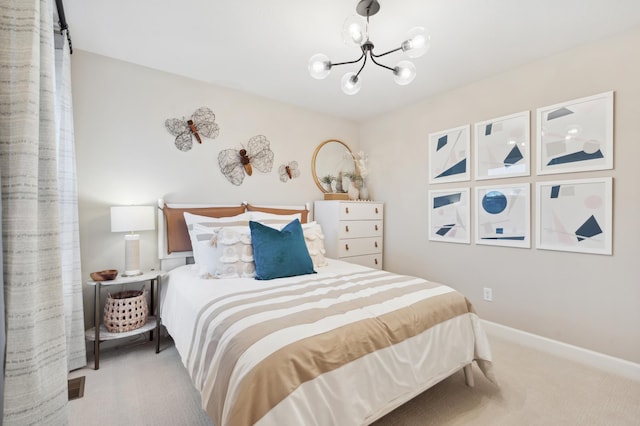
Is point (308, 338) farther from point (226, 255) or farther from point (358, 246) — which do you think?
point (358, 246)

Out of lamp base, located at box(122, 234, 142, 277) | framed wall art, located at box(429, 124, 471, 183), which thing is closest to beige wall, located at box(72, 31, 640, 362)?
framed wall art, located at box(429, 124, 471, 183)

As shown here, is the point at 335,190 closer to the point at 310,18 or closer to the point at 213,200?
the point at 213,200

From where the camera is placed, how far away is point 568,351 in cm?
230

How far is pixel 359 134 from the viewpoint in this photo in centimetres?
418

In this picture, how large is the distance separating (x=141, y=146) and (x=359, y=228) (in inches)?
95.4

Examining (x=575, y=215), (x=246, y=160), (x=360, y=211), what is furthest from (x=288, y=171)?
(x=575, y=215)

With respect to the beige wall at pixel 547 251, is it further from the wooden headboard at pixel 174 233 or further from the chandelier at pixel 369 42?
the wooden headboard at pixel 174 233

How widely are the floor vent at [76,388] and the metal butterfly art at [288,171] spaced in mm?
2431

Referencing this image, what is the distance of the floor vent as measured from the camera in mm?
1784

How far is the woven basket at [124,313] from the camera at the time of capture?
217cm

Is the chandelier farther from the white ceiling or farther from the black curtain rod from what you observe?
the black curtain rod

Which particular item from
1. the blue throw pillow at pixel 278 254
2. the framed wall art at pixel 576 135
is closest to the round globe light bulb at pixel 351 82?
the blue throw pillow at pixel 278 254

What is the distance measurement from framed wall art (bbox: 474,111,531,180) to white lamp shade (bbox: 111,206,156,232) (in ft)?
9.93

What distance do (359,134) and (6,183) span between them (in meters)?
3.92
